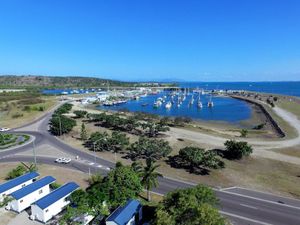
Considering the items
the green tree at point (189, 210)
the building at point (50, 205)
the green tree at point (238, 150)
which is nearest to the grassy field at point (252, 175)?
the green tree at point (238, 150)

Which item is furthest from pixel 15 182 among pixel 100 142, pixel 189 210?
pixel 189 210

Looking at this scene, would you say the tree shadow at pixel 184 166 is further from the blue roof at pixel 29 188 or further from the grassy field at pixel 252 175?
the blue roof at pixel 29 188

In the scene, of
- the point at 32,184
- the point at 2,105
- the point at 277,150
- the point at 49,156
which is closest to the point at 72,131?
the point at 49,156

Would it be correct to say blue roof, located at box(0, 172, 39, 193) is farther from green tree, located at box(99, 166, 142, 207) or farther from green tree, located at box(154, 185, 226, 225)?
green tree, located at box(154, 185, 226, 225)

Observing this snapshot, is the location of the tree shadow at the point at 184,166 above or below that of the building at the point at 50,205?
below

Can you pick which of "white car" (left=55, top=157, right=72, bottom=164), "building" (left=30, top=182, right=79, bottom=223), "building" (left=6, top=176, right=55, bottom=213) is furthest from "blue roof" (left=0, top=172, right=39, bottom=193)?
"white car" (left=55, top=157, right=72, bottom=164)

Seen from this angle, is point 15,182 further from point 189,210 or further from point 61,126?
point 61,126

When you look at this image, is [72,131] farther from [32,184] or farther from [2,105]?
[2,105]
